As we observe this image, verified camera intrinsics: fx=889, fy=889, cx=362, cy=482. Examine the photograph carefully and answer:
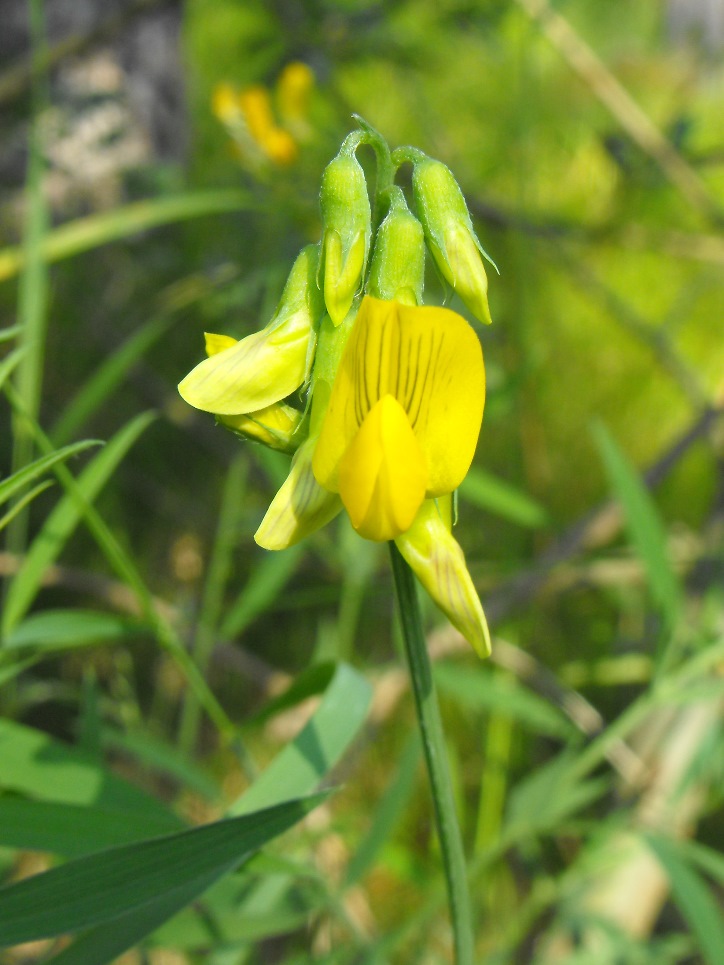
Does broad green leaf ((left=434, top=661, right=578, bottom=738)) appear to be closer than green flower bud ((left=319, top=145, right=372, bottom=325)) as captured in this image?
No

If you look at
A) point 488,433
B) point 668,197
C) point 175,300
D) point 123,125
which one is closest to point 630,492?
point 175,300

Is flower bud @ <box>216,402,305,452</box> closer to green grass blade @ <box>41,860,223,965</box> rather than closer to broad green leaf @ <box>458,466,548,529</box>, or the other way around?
green grass blade @ <box>41,860,223,965</box>

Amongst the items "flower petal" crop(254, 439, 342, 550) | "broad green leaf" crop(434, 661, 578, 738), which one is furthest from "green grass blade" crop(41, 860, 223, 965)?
"broad green leaf" crop(434, 661, 578, 738)

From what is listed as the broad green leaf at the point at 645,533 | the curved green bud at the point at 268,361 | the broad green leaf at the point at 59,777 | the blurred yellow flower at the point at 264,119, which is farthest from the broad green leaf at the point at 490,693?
the blurred yellow flower at the point at 264,119

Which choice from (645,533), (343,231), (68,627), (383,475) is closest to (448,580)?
(383,475)

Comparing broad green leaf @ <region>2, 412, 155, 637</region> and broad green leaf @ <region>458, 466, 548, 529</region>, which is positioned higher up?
broad green leaf @ <region>2, 412, 155, 637</region>

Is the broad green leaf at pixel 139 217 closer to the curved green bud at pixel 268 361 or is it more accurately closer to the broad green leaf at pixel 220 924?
the curved green bud at pixel 268 361

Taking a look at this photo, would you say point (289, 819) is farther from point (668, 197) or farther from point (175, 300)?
point (668, 197)
